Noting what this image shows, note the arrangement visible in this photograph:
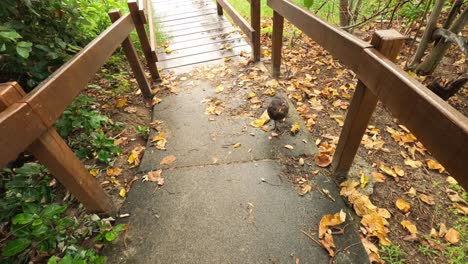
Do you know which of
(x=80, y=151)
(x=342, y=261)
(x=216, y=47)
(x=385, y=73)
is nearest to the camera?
(x=385, y=73)

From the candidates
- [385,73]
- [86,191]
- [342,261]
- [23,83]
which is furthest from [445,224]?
[23,83]

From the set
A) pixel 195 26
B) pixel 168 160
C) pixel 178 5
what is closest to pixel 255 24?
pixel 195 26

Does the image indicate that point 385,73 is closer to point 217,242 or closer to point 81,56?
point 217,242

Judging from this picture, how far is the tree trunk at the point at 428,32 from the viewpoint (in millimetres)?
3065

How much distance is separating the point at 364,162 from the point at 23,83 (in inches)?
134

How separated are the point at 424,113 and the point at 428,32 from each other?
2930 millimetres

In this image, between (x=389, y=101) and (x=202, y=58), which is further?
(x=202, y=58)

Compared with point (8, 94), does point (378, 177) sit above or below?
below

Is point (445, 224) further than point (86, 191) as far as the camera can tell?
Yes

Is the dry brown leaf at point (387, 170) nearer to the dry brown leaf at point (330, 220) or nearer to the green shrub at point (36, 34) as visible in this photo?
the dry brown leaf at point (330, 220)

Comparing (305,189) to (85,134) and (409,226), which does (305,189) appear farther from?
(85,134)

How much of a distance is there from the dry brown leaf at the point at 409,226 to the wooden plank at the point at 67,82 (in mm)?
2575

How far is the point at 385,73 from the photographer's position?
140 centimetres

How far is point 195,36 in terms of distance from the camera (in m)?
5.36
